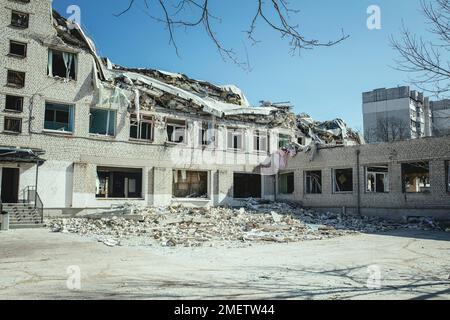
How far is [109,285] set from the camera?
247 inches

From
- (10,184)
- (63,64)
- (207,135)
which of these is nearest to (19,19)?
(63,64)

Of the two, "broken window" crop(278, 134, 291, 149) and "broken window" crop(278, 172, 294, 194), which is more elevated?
"broken window" crop(278, 134, 291, 149)

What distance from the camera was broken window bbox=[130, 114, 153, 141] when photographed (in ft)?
74.4

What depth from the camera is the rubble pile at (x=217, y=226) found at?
13618 mm

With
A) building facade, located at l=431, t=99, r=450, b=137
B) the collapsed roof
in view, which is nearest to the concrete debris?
the collapsed roof

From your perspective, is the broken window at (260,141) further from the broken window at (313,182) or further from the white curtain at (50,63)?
the white curtain at (50,63)

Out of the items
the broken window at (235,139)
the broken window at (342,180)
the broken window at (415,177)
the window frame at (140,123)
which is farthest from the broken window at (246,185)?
the broken window at (415,177)

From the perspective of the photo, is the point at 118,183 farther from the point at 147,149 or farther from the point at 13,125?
the point at 13,125

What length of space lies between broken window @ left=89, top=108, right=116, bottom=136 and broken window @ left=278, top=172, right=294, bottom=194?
12.7m

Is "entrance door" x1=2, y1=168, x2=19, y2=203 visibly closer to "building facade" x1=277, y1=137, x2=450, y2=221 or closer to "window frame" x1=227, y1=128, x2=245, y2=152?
"window frame" x1=227, y1=128, x2=245, y2=152

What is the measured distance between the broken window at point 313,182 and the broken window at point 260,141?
12.8 feet

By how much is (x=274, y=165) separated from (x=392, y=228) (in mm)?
11017
